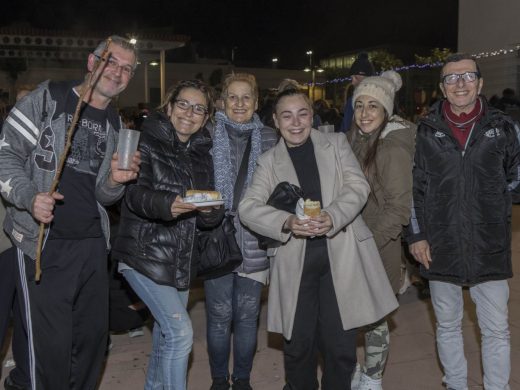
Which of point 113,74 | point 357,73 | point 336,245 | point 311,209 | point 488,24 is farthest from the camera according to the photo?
point 488,24

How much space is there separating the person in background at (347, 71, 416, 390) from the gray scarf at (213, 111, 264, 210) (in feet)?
2.26

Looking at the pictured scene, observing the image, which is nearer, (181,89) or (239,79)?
(181,89)

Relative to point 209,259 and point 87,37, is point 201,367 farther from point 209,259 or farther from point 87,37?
point 87,37

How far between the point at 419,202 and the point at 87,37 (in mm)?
18538

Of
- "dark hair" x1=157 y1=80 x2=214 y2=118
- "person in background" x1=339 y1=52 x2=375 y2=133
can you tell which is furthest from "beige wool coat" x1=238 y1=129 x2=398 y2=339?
"person in background" x1=339 y1=52 x2=375 y2=133

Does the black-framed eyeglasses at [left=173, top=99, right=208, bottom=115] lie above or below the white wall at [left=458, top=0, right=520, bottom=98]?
below

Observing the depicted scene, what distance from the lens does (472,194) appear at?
11.2ft

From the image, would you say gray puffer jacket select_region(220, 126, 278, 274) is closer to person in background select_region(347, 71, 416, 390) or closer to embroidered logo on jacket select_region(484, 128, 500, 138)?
person in background select_region(347, 71, 416, 390)

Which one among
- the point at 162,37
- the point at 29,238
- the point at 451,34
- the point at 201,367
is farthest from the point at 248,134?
the point at 451,34

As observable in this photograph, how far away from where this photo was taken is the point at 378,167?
3.62 metres

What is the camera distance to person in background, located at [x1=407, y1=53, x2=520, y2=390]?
3.42 m

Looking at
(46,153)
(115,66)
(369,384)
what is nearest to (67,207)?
(46,153)

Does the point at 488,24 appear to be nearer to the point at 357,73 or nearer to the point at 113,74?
the point at 357,73

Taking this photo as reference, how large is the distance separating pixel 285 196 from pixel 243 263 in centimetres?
66
